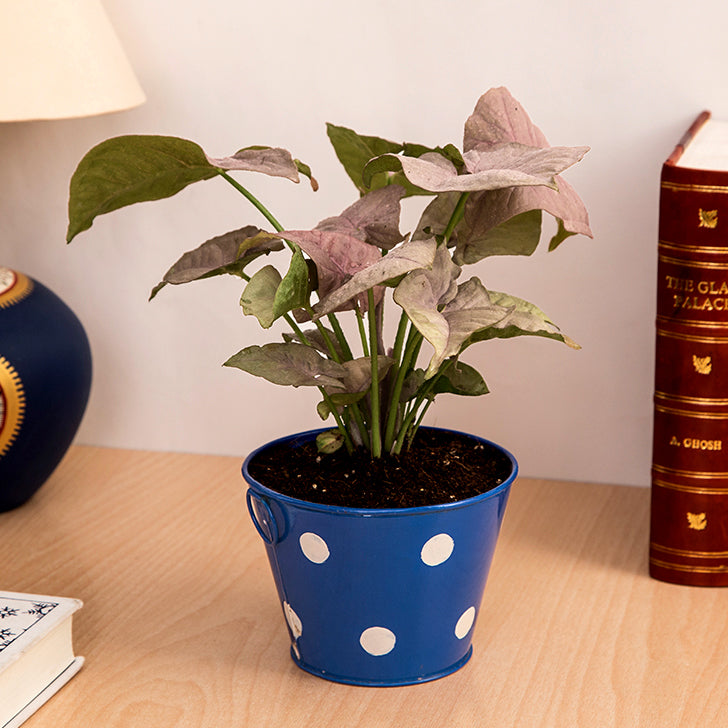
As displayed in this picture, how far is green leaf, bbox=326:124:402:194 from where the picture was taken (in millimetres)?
673

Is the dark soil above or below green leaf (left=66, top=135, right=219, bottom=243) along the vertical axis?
below

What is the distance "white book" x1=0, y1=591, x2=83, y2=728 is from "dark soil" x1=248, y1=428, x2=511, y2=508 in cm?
16

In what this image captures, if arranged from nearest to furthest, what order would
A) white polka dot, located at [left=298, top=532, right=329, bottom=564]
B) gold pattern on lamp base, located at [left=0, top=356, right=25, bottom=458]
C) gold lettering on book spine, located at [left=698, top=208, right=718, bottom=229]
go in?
white polka dot, located at [left=298, top=532, right=329, bottom=564], gold lettering on book spine, located at [left=698, top=208, right=718, bottom=229], gold pattern on lamp base, located at [left=0, top=356, right=25, bottom=458]

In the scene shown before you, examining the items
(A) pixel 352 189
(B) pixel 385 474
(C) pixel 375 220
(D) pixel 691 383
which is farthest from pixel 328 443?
(A) pixel 352 189

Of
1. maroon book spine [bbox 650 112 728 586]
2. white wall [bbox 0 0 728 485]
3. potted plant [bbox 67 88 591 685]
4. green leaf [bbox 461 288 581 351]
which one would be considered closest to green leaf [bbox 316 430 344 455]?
potted plant [bbox 67 88 591 685]

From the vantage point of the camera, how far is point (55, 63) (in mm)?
896

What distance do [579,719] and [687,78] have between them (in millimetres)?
581

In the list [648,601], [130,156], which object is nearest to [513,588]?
[648,601]

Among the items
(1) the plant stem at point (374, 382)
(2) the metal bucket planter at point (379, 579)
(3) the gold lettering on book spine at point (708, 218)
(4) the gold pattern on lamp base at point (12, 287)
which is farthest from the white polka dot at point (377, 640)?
(4) the gold pattern on lamp base at point (12, 287)

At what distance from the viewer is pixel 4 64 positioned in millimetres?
879

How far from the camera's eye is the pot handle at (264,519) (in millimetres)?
632

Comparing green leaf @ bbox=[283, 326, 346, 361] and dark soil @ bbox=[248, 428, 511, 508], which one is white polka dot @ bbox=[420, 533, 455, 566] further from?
green leaf @ bbox=[283, 326, 346, 361]

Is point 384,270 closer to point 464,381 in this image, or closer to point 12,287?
point 464,381

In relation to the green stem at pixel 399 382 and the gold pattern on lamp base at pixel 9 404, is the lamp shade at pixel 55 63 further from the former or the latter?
the green stem at pixel 399 382
